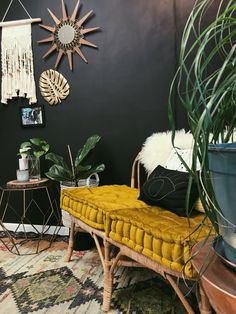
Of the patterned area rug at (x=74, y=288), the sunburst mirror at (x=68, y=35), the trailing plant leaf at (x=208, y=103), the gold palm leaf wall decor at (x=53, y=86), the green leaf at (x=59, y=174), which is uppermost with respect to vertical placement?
the sunburst mirror at (x=68, y=35)

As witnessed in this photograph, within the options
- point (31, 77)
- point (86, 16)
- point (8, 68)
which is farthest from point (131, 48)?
point (8, 68)

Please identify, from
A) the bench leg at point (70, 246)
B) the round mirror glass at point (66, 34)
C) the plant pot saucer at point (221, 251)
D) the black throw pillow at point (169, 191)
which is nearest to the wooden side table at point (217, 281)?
the plant pot saucer at point (221, 251)

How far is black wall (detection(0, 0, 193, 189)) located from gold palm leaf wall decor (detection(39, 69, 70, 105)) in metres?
0.05

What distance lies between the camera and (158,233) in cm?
122

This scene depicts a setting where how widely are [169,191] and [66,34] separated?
6.70 ft

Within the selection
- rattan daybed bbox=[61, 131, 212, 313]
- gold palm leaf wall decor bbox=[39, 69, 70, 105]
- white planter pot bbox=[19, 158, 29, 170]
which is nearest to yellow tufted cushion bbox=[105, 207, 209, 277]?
rattan daybed bbox=[61, 131, 212, 313]

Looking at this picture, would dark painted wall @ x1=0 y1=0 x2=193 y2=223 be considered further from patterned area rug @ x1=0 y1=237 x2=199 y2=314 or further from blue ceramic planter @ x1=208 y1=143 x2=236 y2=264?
blue ceramic planter @ x1=208 y1=143 x2=236 y2=264

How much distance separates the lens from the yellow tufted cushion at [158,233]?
1117 millimetres

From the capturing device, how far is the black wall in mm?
2457

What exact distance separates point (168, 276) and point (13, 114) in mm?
2586

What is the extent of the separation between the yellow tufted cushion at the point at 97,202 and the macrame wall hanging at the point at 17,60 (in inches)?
54.6

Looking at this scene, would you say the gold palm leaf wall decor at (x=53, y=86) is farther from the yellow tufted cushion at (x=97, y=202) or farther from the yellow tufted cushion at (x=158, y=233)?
the yellow tufted cushion at (x=158, y=233)

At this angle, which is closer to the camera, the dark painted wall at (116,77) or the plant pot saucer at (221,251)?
the plant pot saucer at (221,251)

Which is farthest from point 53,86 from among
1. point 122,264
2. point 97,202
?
point 122,264
